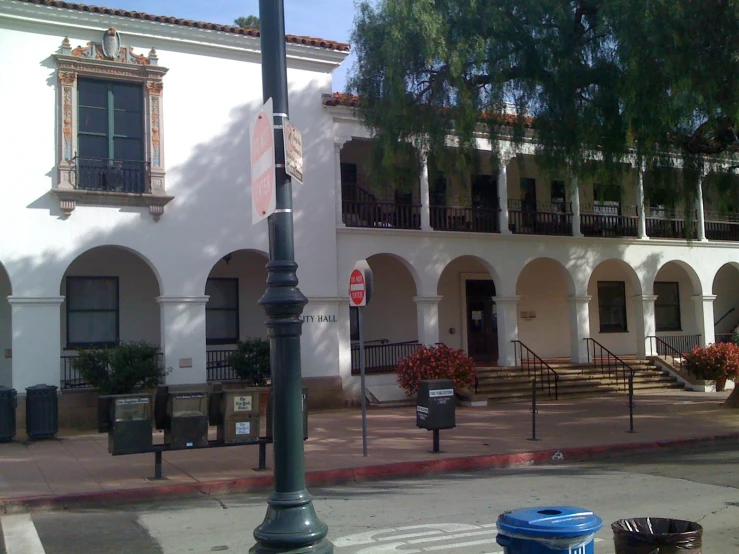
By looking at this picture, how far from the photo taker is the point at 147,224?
57.6 feet

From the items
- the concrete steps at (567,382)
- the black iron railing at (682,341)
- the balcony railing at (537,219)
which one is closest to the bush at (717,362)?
the concrete steps at (567,382)

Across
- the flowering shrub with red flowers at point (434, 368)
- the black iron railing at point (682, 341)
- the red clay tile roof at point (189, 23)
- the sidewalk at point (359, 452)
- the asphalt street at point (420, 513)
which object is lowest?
the asphalt street at point (420, 513)

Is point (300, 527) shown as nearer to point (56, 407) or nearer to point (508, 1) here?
point (56, 407)

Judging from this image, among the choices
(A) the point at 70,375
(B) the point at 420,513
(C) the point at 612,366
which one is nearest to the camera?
(B) the point at 420,513

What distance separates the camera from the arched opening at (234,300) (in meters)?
20.1

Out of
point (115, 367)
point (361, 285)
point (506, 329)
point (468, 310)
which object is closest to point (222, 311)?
point (115, 367)

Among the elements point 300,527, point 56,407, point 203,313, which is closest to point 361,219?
point 203,313

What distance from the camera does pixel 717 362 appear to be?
2281 cm

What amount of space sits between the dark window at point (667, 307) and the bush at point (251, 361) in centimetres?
1609

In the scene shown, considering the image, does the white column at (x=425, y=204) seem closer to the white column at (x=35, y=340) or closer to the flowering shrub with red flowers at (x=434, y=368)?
the flowering shrub with red flowers at (x=434, y=368)

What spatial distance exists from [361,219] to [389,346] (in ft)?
12.2

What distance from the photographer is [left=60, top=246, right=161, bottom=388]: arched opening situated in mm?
18328

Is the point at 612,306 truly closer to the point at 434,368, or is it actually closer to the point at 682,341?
the point at 682,341

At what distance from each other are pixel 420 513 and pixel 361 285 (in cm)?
419
